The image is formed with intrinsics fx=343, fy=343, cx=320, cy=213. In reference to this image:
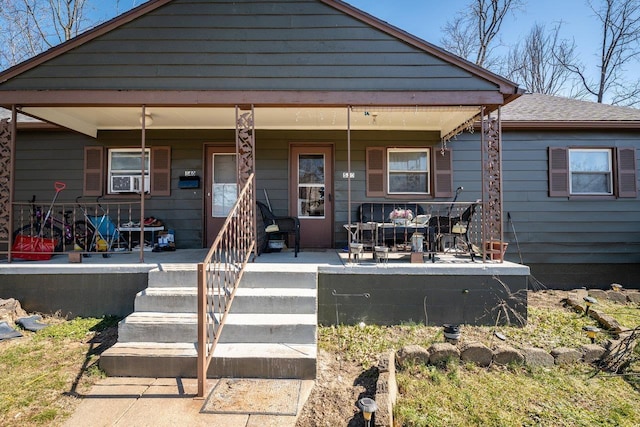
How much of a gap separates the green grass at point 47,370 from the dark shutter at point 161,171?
277cm

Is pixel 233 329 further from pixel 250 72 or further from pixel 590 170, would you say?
pixel 590 170

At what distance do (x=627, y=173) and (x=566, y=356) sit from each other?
495cm

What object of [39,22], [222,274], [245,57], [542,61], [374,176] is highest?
[542,61]

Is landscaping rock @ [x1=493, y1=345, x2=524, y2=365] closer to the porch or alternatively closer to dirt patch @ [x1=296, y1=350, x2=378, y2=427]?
the porch

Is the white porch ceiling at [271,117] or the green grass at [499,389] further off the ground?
the white porch ceiling at [271,117]

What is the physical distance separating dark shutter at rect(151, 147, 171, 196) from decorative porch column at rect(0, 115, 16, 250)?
6.68 ft

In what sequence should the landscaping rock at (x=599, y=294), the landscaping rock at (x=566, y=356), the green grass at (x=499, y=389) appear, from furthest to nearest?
1. the landscaping rock at (x=599, y=294)
2. the landscaping rock at (x=566, y=356)
3. the green grass at (x=499, y=389)

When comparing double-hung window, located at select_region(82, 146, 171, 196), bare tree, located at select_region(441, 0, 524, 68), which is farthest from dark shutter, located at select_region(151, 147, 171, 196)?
bare tree, located at select_region(441, 0, 524, 68)

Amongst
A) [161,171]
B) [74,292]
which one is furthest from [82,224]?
[74,292]

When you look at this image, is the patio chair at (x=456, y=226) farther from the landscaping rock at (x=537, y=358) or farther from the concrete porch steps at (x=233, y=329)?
the concrete porch steps at (x=233, y=329)

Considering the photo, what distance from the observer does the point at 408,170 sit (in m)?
6.49

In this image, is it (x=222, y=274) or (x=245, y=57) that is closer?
(x=222, y=274)

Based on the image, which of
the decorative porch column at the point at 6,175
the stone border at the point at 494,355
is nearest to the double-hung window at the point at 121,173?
the decorative porch column at the point at 6,175

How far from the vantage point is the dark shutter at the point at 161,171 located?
20.8 feet
